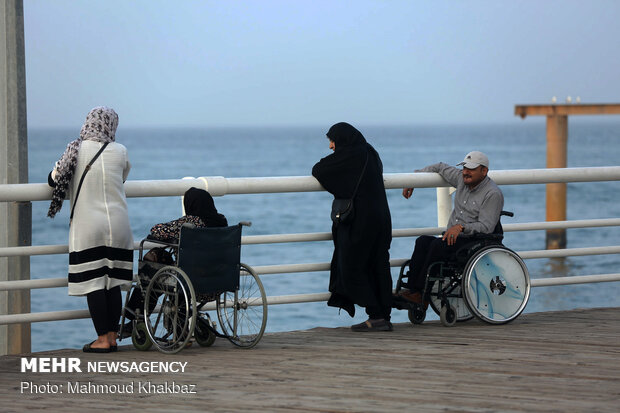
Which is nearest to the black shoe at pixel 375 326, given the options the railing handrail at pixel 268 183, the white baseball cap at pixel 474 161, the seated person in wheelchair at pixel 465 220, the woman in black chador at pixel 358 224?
the woman in black chador at pixel 358 224

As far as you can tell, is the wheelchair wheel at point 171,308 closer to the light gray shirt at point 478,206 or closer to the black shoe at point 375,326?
the black shoe at point 375,326

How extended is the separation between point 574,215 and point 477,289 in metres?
45.4

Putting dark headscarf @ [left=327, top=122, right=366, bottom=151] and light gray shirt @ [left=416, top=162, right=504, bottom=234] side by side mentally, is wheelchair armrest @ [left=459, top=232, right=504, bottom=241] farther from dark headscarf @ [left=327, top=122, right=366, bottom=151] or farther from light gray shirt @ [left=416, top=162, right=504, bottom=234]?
dark headscarf @ [left=327, top=122, right=366, bottom=151]

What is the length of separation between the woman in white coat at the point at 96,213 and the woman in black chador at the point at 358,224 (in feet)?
4.24

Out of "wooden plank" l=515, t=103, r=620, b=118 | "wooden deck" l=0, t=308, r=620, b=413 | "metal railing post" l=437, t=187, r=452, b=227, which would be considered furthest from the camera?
"wooden plank" l=515, t=103, r=620, b=118

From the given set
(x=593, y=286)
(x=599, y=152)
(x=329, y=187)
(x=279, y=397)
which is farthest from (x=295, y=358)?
(x=599, y=152)

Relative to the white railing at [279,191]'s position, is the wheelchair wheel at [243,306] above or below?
below

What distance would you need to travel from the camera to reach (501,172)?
6.74 m

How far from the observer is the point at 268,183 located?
6.14 metres

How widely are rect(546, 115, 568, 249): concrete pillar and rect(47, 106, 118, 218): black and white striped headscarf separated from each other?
28.9 metres

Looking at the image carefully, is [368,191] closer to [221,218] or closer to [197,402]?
[221,218]

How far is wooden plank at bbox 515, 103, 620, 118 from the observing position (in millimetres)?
36625

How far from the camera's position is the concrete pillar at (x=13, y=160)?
19.6 feet

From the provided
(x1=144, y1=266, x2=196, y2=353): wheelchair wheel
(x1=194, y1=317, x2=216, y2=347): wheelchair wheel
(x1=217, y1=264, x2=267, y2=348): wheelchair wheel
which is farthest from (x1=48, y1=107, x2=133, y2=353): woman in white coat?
(x1=217, y1=264, x2=267, y2=348): wheelchair wheel
